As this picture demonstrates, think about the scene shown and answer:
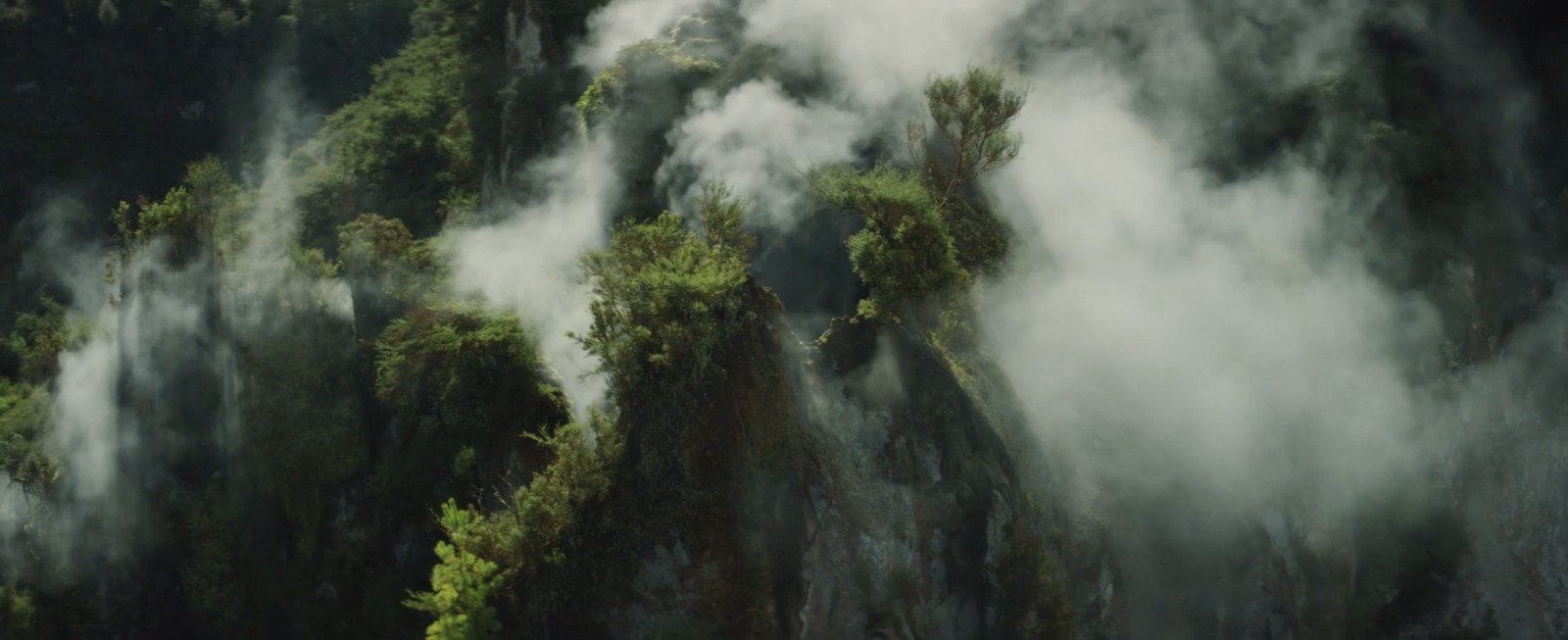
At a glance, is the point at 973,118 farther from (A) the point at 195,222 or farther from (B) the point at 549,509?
(A) the point at 195,222

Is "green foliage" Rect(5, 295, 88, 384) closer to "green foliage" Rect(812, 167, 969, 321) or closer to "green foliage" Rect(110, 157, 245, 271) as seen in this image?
"green foliage" Rect(110, 157, 245, 271)

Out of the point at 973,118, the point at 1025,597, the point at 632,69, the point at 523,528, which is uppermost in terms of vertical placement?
the point at 632,69

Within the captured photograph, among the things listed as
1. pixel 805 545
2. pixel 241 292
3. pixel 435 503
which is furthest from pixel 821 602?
pixel 241 292

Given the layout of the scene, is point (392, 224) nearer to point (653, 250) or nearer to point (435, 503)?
point (435, 503)

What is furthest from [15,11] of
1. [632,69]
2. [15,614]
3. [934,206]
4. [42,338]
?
[934,206]

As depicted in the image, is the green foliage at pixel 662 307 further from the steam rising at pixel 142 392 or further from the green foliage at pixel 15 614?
the green foliage at pixel 15 614
